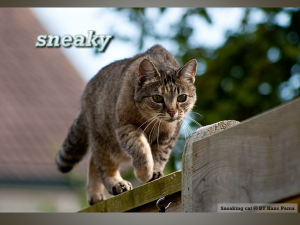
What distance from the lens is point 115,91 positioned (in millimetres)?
3289

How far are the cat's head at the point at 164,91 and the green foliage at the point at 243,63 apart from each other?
1.82 meters

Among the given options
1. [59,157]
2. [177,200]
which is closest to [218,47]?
[59,157]

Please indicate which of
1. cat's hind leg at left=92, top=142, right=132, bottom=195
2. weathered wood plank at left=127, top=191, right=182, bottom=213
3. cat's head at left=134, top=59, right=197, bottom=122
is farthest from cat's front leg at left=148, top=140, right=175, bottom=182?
weathered wood plank at left=127, top=191, right=182, bottom=213

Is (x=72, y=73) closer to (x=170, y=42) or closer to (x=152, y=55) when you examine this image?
(x=170, y=42)

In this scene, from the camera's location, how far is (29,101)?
19.7 ft

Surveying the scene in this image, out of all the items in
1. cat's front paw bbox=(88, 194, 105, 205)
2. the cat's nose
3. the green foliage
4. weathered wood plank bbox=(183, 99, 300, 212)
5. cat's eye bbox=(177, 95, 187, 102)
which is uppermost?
the green foliage

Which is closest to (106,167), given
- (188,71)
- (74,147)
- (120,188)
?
(120,188)

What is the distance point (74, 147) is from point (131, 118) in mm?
926

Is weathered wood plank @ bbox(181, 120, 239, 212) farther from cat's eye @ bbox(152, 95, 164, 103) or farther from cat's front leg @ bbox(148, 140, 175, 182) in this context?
cat's front leg @ bbox(148, 140, 175, 182)

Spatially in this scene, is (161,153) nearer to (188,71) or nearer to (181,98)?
(181,98)

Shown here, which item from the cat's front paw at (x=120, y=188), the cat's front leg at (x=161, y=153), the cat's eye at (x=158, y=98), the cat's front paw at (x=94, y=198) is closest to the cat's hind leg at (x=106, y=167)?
the cat's front paw at (x=120, y=188)

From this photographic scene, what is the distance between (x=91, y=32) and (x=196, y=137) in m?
1.83

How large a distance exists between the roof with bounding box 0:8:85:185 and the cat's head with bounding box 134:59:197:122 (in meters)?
2.59

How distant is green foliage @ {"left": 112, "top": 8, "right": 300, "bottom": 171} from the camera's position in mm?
4918
